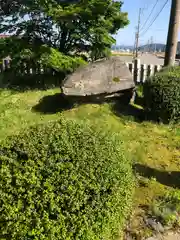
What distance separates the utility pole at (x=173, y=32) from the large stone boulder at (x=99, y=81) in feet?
5.34

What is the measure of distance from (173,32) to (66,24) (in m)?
2.85

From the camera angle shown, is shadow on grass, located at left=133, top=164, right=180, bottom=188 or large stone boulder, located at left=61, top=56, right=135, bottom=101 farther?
large stone boulder, located at left=61, top=56, right=135, bottom=101

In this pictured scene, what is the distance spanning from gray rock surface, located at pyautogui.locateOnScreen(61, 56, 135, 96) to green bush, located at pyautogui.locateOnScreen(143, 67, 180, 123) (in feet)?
2.14

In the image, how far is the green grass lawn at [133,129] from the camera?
12.5 feet

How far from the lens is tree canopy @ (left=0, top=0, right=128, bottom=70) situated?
7.60 metres

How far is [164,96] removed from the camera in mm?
5684

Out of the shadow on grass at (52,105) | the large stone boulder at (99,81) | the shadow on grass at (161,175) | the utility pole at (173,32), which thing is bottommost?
the shadow on grass at (161,175)

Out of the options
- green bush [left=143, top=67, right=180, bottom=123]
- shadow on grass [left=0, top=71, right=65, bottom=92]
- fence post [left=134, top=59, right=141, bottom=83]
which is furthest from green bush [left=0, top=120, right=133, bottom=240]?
fence post [left=134, top=59, right=141, bottom=83]

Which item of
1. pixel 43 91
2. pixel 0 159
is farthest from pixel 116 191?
pixel 43 91

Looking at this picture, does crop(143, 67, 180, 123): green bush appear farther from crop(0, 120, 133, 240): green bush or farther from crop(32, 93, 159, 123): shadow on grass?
crop(0, 120, 133, 240): green bush

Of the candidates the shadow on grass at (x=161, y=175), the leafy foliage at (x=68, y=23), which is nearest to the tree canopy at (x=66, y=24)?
the leafy foliage at (x=68, y=23)

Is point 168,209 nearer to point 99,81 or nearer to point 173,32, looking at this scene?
point 99,81

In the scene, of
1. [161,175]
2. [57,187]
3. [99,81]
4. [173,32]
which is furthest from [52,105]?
[57,187]

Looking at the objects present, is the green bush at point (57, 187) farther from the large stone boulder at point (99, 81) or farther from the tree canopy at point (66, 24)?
the tree canopy at point (66, 24)
